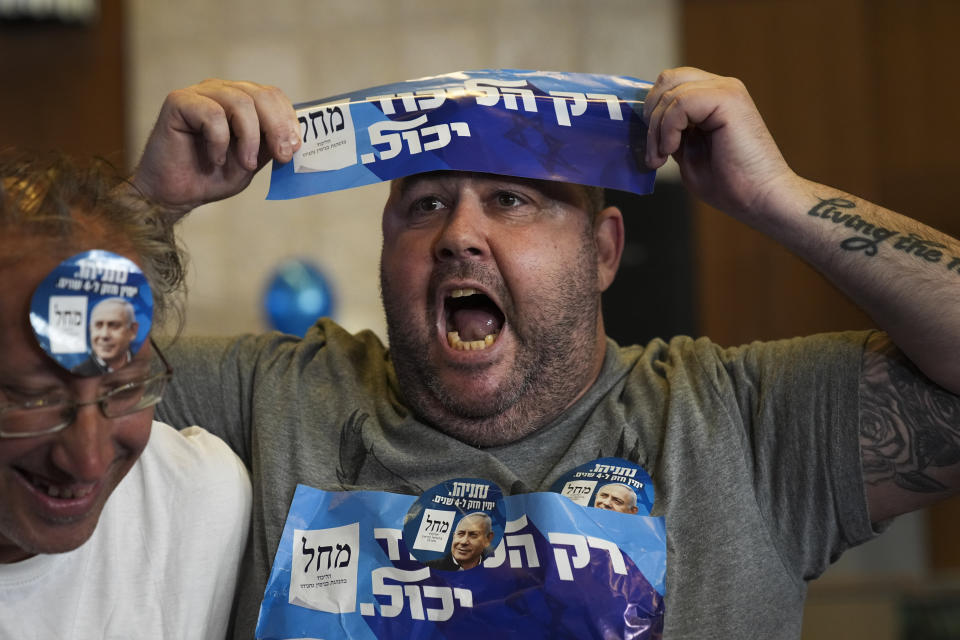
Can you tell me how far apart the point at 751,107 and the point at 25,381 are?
3.20ft

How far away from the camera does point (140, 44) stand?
4523 mm

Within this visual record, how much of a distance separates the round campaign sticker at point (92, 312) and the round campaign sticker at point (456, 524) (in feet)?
1.58

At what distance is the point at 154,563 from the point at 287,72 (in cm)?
347

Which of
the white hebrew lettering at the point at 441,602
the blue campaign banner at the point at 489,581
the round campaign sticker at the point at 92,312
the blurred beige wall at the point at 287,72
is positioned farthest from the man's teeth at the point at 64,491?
the blurred beige wall at the point at 287,72

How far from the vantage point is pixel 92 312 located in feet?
3.49

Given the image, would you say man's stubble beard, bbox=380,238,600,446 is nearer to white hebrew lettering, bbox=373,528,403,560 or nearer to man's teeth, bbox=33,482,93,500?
white hebrew lettering, bbox=373,528,403,560

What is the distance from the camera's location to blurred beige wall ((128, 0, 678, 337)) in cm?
441

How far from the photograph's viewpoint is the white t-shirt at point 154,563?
1.22m

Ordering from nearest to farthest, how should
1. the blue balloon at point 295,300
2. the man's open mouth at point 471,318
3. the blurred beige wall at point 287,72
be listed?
the man's open mouth at point 471,318
the blue balloon at point 295,300
the blurred beige wall at point 287,72

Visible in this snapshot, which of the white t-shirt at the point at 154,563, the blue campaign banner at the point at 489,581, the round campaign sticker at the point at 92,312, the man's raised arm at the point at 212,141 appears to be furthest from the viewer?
the man's raised arm at the point at 212,141

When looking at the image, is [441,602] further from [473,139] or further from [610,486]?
[473,139]

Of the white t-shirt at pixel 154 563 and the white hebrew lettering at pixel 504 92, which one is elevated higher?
the white hebrew lettering at pixel 504 92

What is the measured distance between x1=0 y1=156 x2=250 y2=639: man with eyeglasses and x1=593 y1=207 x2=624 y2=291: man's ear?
698 millimetres

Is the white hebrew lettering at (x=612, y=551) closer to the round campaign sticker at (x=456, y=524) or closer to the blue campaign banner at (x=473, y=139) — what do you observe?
the round campaign sticker at (x=456, y=524)
